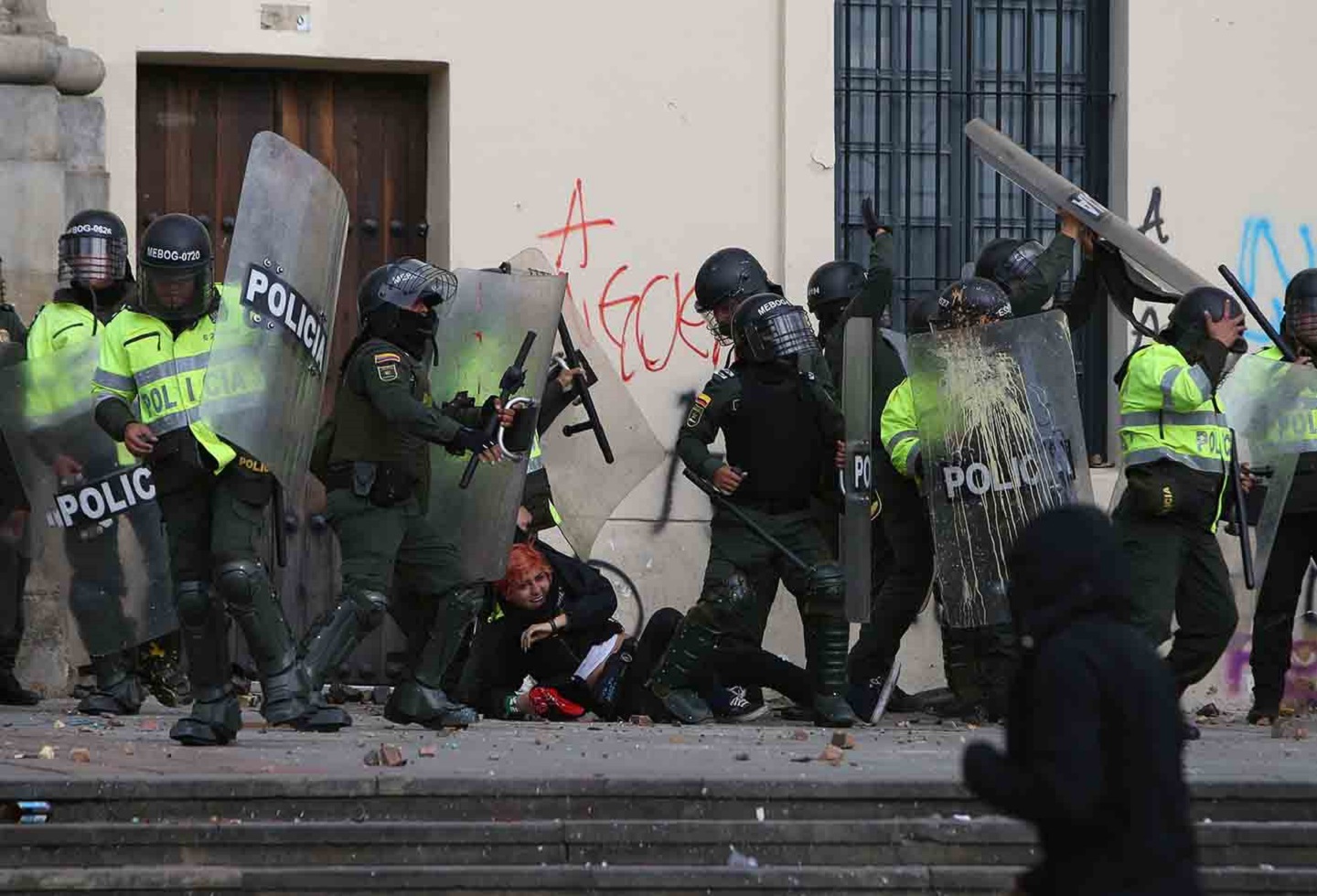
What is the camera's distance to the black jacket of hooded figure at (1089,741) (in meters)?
3.77

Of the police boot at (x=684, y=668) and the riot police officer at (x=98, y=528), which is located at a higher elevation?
the riot police officer at (x=98, y=528)

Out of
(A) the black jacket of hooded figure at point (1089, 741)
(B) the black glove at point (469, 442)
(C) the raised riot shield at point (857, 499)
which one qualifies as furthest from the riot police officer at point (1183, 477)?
(A) the black jacket of hooded figure at point (1089, 741)

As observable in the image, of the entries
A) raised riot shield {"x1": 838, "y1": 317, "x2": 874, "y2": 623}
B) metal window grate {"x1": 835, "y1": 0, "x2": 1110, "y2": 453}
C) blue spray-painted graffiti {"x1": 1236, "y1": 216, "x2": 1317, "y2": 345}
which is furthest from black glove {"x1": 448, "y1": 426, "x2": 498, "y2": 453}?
blue spray-painted graffiti {"x1": 1236, "y1": 216, "x2": 1317, "y2": 345}

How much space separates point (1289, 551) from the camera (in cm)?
956

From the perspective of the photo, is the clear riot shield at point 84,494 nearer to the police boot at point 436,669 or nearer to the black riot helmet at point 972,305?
the police boot at point 436,669

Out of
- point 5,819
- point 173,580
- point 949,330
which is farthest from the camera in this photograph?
point 949,330

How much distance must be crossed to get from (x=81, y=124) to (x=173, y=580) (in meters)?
3.22

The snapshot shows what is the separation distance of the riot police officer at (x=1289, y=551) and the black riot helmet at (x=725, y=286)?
1994 millimetres

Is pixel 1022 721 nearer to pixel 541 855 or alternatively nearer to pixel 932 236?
Answer: pixel 541 855

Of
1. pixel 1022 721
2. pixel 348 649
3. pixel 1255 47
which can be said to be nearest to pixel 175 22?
pixel 348 649

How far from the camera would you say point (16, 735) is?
777 centimetres

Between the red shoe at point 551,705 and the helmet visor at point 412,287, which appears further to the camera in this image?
the red shoe at point 551,705

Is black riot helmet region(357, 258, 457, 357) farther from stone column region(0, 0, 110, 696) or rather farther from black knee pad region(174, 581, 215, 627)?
stone column region(0, 0, 110, 696)

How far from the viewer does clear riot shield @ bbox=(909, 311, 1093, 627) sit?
898cm
